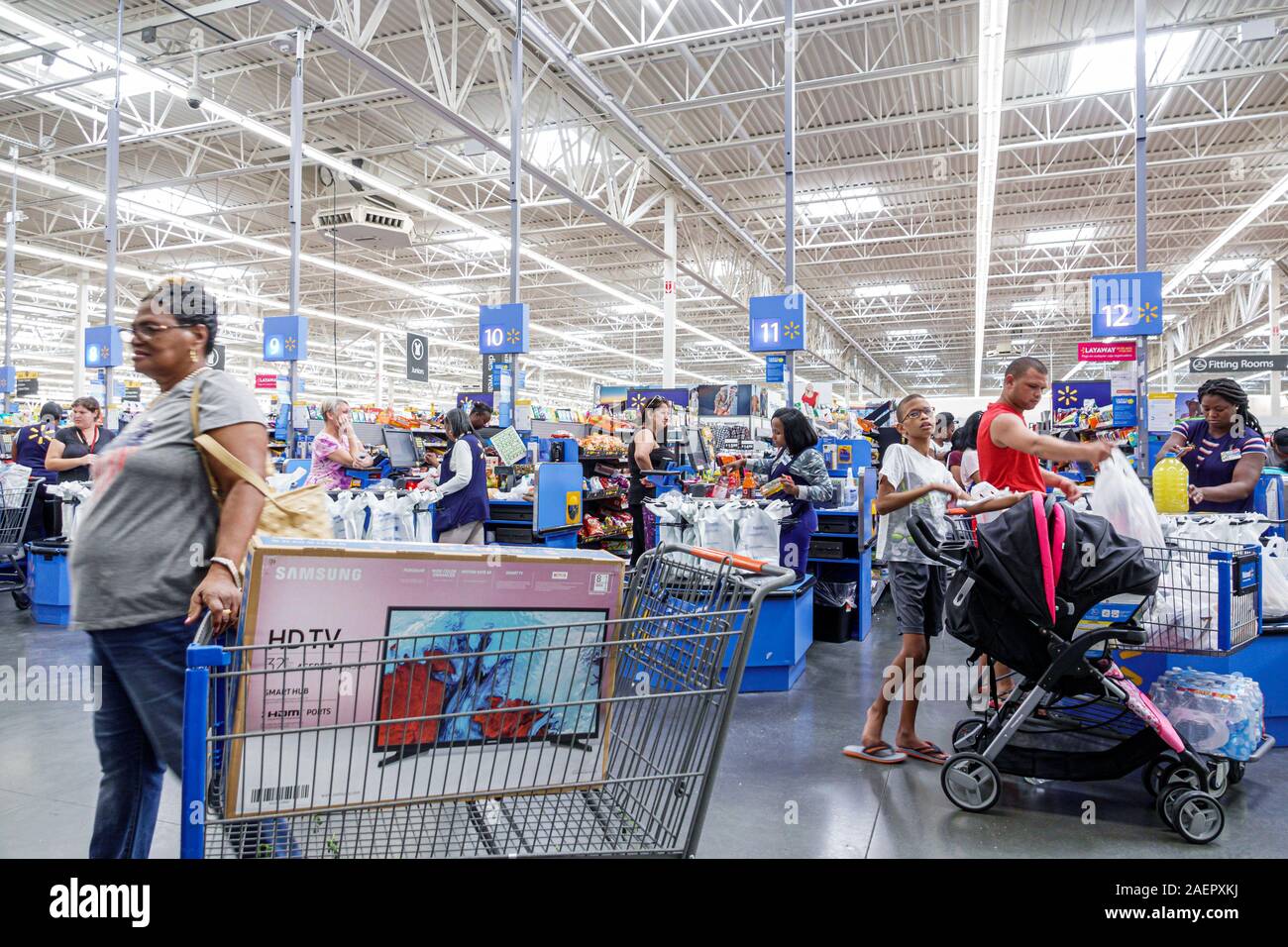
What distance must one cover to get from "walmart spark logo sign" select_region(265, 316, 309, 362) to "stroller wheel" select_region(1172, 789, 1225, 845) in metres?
8.74

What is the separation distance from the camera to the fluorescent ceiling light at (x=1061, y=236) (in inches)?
697

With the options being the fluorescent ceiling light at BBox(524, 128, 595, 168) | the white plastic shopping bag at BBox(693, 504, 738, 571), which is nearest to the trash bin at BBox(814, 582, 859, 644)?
the white plastic shopping bag at BBox(693, 504, 738, 571)

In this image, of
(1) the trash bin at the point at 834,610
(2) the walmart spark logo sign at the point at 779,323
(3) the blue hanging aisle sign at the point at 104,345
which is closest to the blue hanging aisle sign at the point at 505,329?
(2) the walmart spark logo sign at the point at 779,323

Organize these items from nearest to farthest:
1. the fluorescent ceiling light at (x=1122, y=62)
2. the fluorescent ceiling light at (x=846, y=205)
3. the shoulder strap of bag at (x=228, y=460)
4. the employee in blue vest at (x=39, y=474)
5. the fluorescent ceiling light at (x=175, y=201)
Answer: the shoulder strap of bag at (x=228, y=460) < the employee in blue vest at (x=39, y=474) < the fluorescent ceiling light at (x=1122, y=62) < the fluorescent ceiling light at (x=175, y=201) < the fluorescent ceiling light at (x=846, y=205)

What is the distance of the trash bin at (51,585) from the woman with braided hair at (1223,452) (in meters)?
7.15

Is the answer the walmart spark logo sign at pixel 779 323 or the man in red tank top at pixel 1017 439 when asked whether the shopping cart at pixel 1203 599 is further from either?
the walmart spark logo sign at pixel 779 323

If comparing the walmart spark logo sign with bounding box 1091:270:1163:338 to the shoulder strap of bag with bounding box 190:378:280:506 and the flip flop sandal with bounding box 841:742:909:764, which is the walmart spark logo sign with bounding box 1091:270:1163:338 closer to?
the flip flop sandal with bounding box 841:742:909:764

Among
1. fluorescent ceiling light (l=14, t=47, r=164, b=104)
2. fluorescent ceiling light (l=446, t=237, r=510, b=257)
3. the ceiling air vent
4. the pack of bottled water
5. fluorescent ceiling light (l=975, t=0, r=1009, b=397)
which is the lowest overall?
the pack of bottled water

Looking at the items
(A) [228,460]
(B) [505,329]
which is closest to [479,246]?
(B) [505,329]

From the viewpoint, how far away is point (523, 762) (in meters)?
1.80

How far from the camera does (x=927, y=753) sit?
3418 millimetres

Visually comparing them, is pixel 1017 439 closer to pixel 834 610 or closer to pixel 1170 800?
pixel 1170 800

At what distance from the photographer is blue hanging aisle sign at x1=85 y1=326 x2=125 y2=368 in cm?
1063

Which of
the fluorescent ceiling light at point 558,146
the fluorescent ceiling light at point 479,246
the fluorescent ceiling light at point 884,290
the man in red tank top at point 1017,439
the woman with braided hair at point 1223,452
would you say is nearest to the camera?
the man in red tank top at point 1017,439
